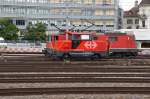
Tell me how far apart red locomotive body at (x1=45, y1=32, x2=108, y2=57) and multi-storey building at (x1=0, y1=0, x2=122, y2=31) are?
77.0m

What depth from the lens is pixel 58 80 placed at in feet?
79.1

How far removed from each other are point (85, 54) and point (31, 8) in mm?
84629

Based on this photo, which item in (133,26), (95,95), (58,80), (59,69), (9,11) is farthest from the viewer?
(133,26)

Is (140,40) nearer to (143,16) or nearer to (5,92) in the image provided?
(5,92)

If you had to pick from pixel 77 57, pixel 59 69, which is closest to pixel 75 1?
pixel 77 57

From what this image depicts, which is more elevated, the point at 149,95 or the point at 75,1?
the point at 75,1

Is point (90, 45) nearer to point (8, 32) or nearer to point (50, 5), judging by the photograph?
point (8, 32)

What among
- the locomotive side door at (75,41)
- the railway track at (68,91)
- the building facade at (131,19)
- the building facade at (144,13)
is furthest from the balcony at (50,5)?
the railway track at (68,91)

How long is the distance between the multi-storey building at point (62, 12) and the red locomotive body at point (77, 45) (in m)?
77.0

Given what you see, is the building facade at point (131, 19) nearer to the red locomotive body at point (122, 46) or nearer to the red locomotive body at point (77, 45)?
the red locomotive body at point (122, 46)

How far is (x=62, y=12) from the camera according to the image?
12675 centimetres

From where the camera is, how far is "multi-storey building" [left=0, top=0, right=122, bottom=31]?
12425 centimetres

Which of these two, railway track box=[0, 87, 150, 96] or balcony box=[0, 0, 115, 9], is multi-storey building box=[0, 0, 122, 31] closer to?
balcony box=[0, 0, 115, 9]

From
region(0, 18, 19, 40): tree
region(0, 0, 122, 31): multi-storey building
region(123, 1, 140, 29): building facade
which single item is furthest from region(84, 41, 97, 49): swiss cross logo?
region(123, 1, 140, 29): building facade
